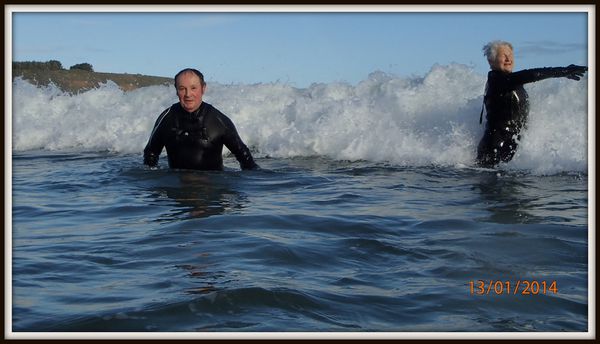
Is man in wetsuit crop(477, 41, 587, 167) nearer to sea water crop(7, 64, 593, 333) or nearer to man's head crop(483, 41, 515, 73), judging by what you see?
man's head crop(483, 41, 515, 73)

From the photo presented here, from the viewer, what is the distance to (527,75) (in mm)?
9195

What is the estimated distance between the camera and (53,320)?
160 inches

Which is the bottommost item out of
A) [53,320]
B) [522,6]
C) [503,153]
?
[53,320]

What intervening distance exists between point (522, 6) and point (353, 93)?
422 inches

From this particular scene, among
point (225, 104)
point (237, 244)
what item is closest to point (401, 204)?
point (237, 244)

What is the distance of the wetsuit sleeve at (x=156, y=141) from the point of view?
348 inches

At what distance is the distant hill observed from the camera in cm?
2180

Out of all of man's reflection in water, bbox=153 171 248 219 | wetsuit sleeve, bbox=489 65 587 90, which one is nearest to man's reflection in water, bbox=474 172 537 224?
wetsuit sleeve, bbox=489 65 587 90

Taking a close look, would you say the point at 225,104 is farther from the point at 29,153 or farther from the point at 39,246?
the point at 39,246

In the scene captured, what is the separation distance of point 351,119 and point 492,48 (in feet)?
14.8
